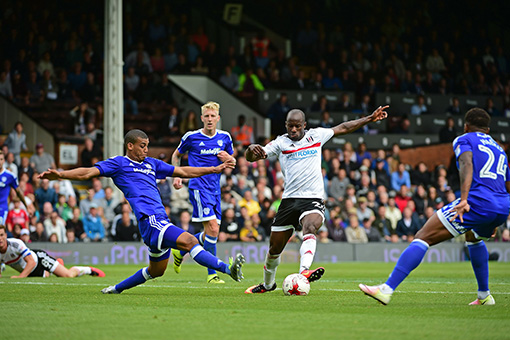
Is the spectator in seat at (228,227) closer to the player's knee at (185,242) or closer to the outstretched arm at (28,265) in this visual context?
the outstretched arm at (28,265)

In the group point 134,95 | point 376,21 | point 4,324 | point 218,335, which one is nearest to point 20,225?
point 134,95

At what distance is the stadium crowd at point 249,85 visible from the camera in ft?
68.2

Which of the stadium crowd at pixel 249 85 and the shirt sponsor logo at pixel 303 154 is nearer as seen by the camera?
the shirt sponsor logo at pixel 303 154

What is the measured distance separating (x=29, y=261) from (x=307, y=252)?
579 cm

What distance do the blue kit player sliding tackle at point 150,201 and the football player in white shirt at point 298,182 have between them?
67 cm

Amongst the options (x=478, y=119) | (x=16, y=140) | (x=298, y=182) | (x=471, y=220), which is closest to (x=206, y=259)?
(x=298, y=182)

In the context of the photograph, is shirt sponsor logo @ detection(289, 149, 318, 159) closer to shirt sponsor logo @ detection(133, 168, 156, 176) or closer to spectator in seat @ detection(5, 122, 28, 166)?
shirt sponsor logo @ detection(133, 168, 156, 176)

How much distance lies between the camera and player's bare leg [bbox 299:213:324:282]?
364 inches

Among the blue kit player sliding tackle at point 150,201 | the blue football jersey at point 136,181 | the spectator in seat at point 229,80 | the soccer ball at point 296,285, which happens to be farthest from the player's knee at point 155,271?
the spectator in seat at point 229,80

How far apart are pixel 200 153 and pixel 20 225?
721 centimetres

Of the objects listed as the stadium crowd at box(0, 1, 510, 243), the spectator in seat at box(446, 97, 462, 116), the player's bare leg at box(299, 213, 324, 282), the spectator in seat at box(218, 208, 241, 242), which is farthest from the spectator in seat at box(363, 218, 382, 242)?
the player's bare leg at box(299, 213, 324, 282)

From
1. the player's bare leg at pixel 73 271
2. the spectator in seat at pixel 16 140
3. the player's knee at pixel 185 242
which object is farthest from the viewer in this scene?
the spectator in seat at pixel 16 140

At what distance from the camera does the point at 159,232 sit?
355 inches

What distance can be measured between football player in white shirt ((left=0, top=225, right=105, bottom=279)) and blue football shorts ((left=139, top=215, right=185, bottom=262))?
4.56m
